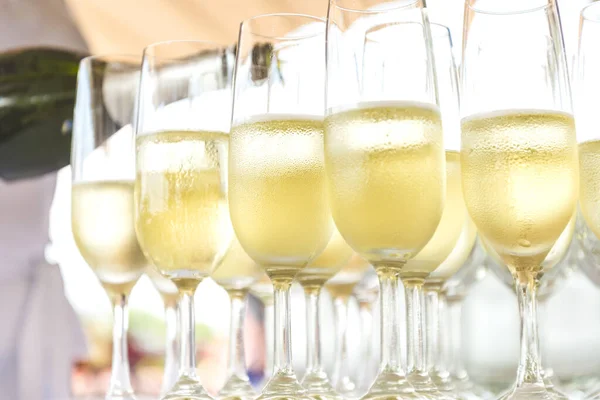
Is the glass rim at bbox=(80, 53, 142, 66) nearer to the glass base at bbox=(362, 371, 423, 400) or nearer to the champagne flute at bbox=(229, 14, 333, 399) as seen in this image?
the champagne flute at bbox=(229, 14, 333, 399)

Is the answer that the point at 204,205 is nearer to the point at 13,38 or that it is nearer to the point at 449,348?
the point at 449,348

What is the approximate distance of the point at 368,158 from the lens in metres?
0.77

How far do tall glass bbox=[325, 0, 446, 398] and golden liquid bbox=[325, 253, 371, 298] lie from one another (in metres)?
0.38

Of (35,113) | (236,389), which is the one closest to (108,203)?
(236,389)

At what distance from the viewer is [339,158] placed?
31.2 inches

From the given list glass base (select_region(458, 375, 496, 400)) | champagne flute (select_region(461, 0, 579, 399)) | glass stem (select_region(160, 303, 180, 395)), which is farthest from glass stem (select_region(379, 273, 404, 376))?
glass stem (select_region(160, 303, 180, 395))

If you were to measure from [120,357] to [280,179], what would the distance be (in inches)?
16.7

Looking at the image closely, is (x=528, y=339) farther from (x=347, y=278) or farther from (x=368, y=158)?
(x=347, y=278)

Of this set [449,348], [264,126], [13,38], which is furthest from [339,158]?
[13,38]

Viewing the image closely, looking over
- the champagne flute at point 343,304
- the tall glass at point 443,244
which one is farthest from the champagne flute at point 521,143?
the champagne flute at point 343,304

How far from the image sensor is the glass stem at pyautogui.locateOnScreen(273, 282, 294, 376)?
87 centimetres

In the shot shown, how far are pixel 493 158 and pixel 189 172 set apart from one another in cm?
37

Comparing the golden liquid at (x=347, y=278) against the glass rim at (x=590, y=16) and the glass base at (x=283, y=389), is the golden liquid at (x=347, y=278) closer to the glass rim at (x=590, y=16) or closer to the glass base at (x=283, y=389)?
the glass base at (x=283, y=389)

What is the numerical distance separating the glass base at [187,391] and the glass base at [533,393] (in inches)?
13.9
